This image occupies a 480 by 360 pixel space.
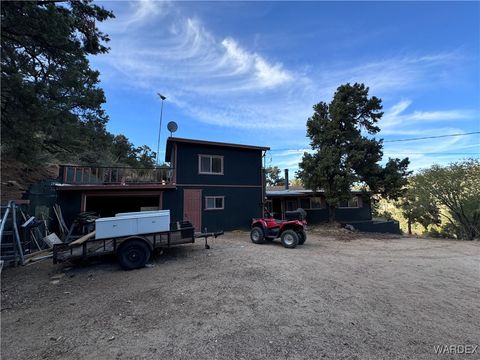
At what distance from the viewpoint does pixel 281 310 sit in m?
4.18

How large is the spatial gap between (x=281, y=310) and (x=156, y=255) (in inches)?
197

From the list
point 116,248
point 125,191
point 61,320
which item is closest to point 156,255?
point 116,248

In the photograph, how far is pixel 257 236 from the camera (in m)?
10.6

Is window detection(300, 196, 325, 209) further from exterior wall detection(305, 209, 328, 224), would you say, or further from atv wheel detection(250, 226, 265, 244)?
atv wheel detection(250, 226, 265, 244)

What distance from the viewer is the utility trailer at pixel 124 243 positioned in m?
6.62

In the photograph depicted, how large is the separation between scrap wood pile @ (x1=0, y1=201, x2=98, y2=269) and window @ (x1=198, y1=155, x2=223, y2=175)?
616cm

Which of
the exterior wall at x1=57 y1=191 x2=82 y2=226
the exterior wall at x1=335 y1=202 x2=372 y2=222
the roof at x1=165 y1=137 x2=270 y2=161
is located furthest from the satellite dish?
the exterior wall at x1=335 y1=202 x2=372 y2=222

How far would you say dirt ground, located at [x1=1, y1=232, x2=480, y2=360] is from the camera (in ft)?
10.6

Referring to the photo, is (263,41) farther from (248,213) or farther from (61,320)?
(61,320)

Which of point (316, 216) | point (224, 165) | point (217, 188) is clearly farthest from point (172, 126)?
point (316, 216)

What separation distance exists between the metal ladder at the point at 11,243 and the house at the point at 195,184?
16.5 feet

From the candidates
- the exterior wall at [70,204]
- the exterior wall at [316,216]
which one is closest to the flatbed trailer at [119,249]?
the exterior wall at [70,204]

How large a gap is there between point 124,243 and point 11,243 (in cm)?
338

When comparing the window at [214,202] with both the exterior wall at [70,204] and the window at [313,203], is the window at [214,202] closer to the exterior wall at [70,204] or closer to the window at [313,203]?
the exterior wall at [70,204]
